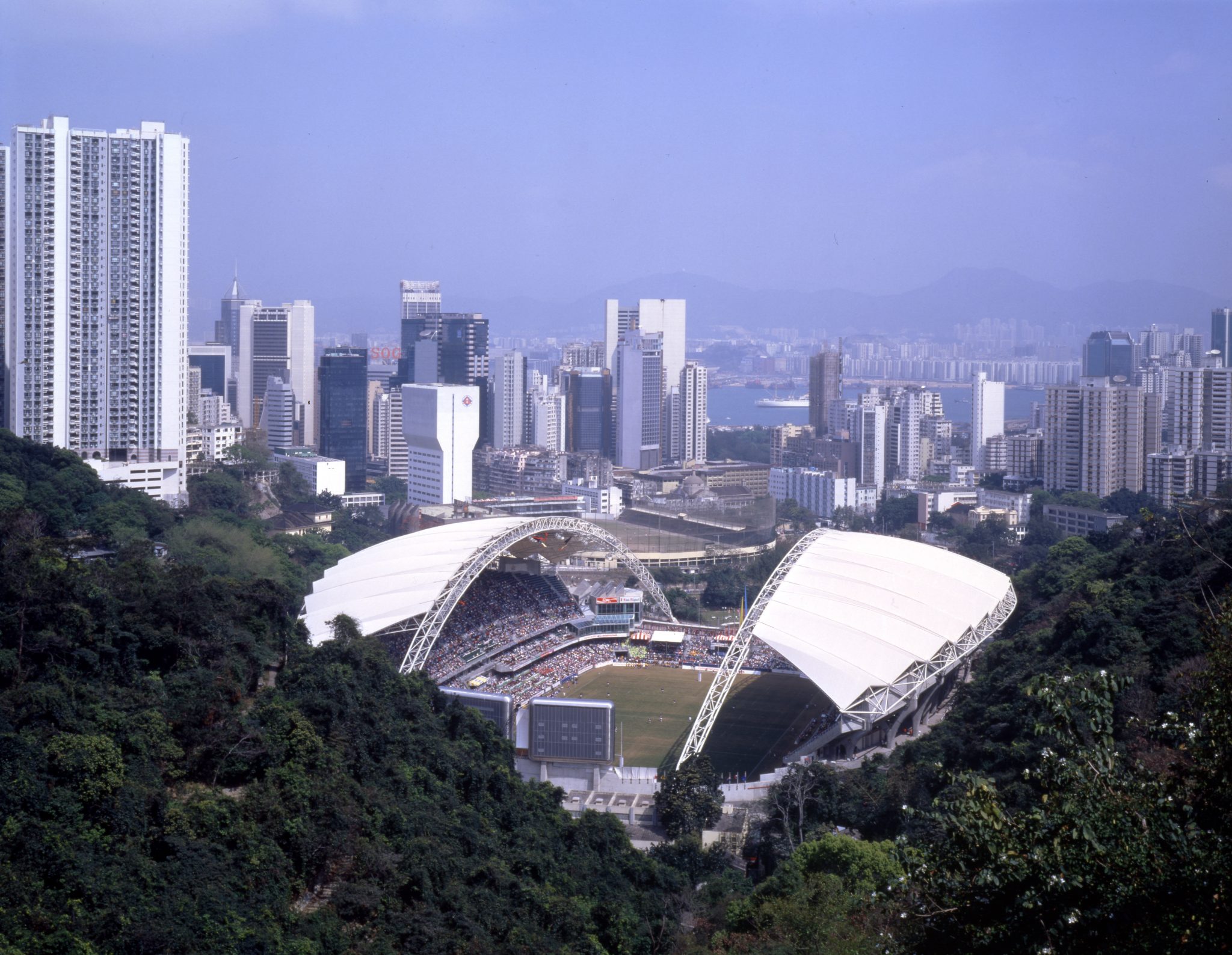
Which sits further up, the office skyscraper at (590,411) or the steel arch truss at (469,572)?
the office skyscraper at (590,411)

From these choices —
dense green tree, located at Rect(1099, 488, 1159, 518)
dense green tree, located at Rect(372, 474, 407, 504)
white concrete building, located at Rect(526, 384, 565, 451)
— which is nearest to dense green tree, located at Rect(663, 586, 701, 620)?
dense green tree, located at Rect(1099, 488, 1159, 518)

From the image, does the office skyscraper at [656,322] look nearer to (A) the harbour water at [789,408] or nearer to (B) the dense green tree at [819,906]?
(A) the harbour water at [789,408]

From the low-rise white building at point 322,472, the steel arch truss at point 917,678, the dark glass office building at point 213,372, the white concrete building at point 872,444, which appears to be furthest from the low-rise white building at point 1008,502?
the dark glass office building at point 213,372

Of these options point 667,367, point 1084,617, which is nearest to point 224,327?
point 667,367

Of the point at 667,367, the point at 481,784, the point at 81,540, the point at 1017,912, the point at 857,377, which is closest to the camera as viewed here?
the point at 1017,912

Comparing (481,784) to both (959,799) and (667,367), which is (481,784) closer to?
(959,799)

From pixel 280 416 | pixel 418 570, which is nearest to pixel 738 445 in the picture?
pixel 280 416

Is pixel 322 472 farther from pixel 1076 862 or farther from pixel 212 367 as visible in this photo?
pixel 1076 862
